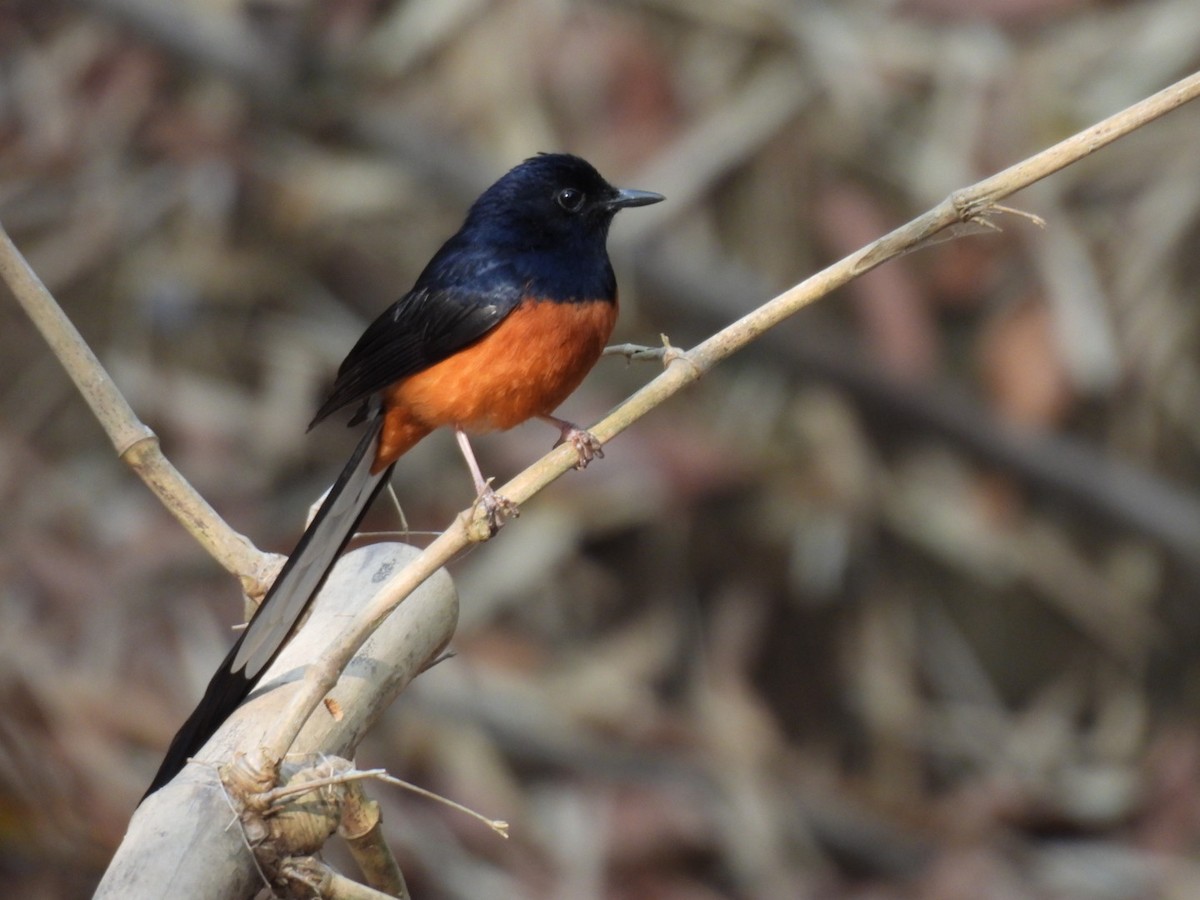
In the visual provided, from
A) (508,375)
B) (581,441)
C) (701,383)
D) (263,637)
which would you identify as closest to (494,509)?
(581,441)

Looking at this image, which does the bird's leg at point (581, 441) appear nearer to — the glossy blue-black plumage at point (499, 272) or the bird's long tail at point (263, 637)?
the glossy blue-black plumage at point (499, 272)

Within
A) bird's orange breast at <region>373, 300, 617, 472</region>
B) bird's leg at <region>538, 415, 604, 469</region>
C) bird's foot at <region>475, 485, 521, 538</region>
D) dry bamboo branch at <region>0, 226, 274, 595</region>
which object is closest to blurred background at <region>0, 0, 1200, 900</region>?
bird's leg at <region>538, 415, 604, 469</region>

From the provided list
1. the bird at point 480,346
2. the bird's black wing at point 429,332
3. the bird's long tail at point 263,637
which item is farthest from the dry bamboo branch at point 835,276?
the bird's black wing at point 429,332

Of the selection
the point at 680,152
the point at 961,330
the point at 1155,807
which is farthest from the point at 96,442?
the point at 1155,807

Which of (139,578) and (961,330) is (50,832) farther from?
(961,330)

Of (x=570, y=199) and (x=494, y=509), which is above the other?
(x=570, y=199)

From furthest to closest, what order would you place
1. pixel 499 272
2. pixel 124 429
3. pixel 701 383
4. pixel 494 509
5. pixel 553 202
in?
1. pixel 701 383
2. pixel 553 202
3. pixel 499 272
4. pixel 494 509
5. pixel 124 429

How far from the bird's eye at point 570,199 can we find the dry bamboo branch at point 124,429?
1481mm

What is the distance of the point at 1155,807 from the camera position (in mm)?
7289

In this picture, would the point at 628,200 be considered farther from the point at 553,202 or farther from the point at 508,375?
the point at 508,375

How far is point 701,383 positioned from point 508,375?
3.59 m

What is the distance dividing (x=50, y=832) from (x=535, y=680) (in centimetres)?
332

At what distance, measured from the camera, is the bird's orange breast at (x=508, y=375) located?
3.49m

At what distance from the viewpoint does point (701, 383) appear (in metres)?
7.04
